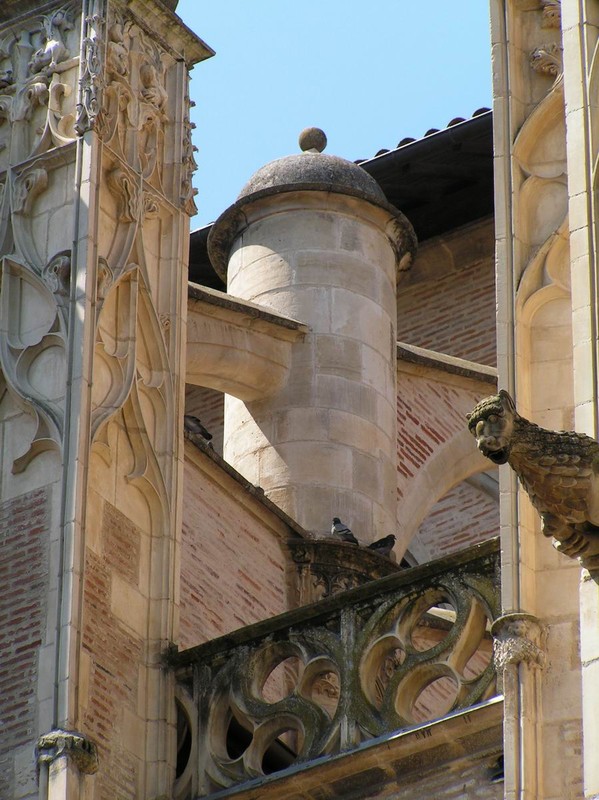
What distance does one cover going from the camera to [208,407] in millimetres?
20938

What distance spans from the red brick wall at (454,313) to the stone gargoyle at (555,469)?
12482 millimetres

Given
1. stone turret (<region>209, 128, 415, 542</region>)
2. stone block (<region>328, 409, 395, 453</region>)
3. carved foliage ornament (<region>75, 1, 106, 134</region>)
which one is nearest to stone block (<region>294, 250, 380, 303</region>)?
stone turret (<region>209, 128, 415, 542</region>)

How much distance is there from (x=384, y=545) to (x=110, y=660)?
3.45m

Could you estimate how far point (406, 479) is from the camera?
18.1 m

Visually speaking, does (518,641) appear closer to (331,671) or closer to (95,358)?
(331,671)

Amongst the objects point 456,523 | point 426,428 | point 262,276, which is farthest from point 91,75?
point 456,523

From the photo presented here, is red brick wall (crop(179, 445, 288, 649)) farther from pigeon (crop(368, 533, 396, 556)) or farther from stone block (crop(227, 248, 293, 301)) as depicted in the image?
stone block (crop(227, 248, 293, 301))

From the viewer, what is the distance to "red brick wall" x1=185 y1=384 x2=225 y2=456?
20.7 metres

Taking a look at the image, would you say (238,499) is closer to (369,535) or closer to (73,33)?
(369,535)

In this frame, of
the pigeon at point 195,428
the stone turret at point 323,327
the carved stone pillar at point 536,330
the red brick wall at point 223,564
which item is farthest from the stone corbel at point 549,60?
the stone turret at point 323,327

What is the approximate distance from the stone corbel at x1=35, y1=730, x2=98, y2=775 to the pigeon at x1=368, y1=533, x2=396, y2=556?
3.96 metres

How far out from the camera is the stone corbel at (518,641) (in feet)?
32.9

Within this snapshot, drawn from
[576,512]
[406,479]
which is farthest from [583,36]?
[406,479]

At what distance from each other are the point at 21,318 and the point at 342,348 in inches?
154
